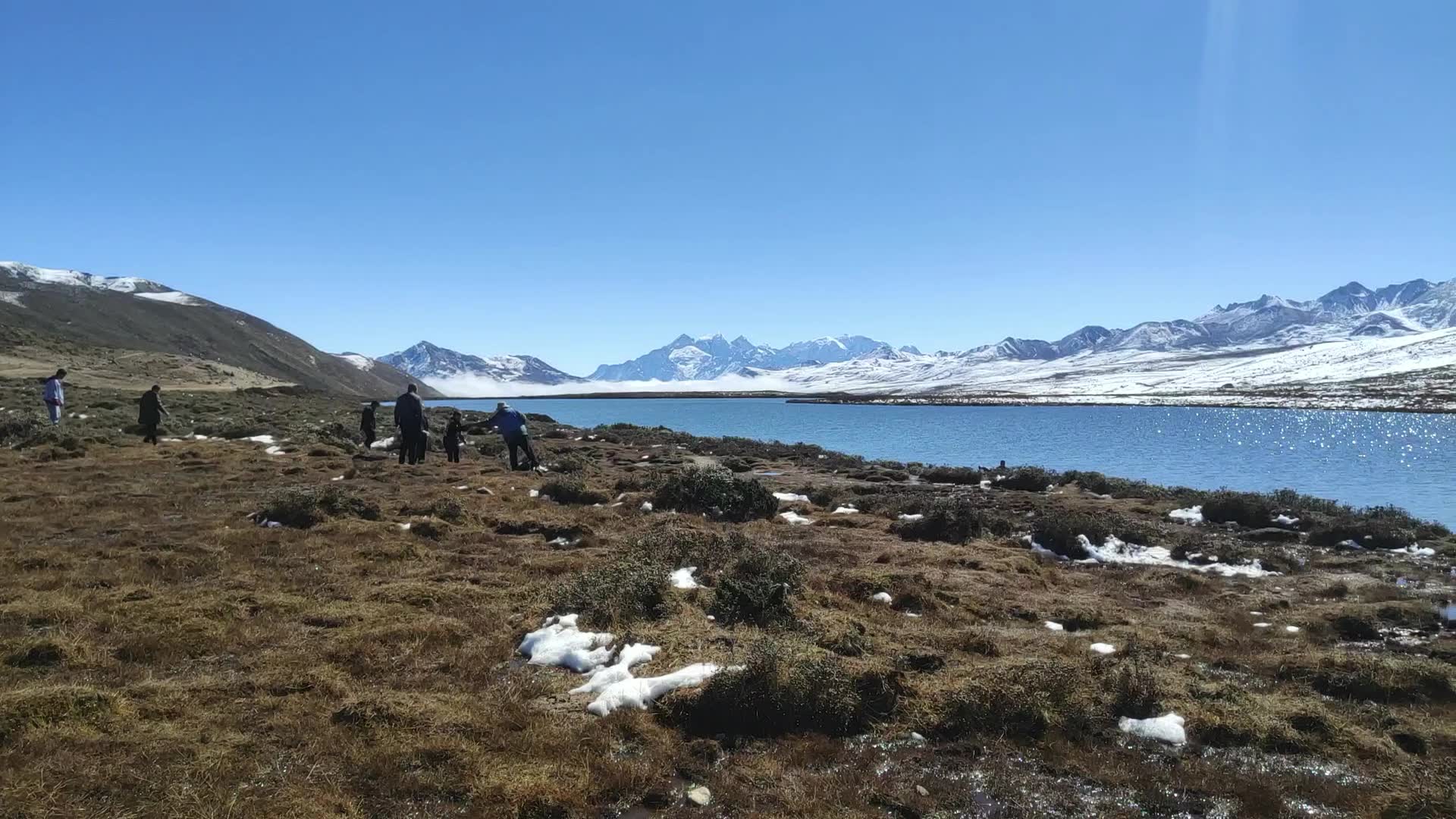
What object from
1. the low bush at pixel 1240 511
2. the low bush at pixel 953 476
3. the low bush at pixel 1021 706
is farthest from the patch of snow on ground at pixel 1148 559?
the low bush at pixel 953 476

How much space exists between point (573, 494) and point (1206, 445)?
6086 centimetres

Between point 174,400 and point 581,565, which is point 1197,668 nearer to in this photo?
point 581,565

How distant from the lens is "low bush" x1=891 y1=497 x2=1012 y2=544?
16.2 metres

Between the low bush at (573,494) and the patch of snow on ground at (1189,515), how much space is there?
15403mm

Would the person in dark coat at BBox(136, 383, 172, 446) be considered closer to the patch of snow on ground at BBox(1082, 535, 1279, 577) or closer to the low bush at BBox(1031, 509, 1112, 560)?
the low bush at BBox(1031, 509, 1112, 560)

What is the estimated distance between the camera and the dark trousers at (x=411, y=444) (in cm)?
2259

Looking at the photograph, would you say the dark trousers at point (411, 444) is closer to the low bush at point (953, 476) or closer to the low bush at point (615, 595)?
the low bush at point (615, 595)

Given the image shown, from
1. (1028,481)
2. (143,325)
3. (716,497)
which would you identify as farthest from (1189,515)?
(143,325)

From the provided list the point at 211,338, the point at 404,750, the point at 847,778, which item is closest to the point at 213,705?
the point at 404,750

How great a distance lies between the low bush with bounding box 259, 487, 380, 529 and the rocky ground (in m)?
0.07

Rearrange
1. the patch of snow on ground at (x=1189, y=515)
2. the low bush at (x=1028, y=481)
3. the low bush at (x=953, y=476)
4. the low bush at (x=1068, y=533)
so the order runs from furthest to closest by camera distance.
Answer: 1. the low bush at (x=953, y=476)
2. the low bush at (x=1028, y=481)
3. the patch of snow on ground at (x=1189, y=515)
4. the low bush at (x=1068, y=533)

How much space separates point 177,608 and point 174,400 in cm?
4464

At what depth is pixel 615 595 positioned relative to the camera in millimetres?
8961

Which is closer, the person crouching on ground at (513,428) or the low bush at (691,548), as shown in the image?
the low bush at (691,548)
